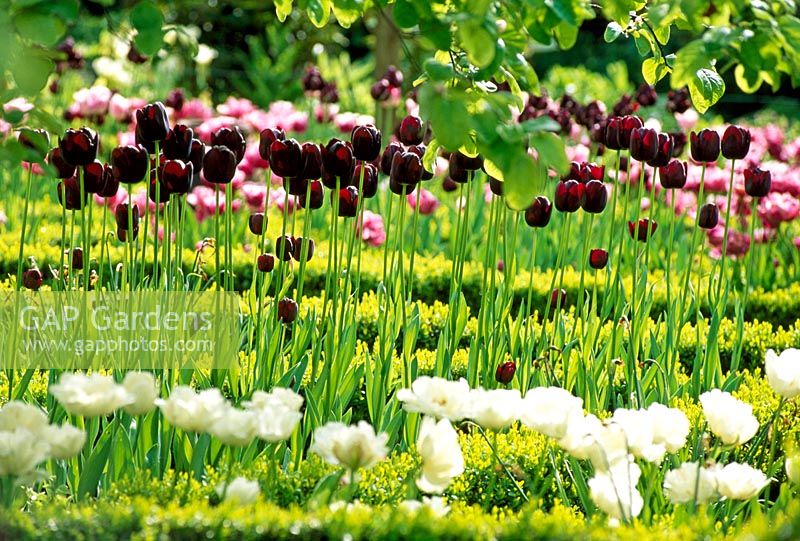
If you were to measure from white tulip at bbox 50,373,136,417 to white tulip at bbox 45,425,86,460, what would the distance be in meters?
0.05

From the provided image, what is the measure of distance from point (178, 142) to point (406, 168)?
2.19ft

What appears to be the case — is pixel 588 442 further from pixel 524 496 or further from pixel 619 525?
pixel 524 496

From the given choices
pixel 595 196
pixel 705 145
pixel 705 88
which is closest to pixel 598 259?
pixel 595 196

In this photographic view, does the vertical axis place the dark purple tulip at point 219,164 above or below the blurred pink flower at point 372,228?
above

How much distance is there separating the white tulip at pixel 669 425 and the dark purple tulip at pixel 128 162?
1491mm

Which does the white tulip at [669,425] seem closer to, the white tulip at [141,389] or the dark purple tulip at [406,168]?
the white tulip at [141,389]

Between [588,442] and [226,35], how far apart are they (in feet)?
50.7

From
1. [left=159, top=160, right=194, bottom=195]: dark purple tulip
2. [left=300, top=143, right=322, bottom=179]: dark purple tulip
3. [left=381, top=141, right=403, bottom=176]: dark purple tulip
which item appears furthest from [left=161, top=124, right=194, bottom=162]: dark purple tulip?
[left=381, top=141, right=403, bottom=176]: dark purple tulip

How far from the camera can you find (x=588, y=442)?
7.41ft

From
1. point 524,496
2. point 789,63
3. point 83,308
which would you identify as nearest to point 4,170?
point 83,308

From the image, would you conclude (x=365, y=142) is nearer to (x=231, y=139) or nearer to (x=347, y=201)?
(x=347, y=201)

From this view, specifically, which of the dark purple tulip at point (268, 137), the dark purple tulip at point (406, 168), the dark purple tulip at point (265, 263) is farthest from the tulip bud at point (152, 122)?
the dark purple tulip at point (406, 168)

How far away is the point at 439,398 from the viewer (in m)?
2.25

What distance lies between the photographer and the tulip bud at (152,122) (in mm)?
2930
